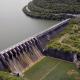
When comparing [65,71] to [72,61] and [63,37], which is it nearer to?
[72,61]

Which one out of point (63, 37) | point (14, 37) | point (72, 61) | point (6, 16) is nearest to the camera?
point (72, 61)

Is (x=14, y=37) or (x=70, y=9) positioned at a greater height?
(x=14, y=37)

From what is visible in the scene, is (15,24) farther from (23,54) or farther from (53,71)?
(53,71)

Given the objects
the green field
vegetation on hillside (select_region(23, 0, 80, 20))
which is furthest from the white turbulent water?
the green field

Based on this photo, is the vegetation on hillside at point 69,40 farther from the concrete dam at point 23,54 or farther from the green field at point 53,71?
the green field at point 53,71

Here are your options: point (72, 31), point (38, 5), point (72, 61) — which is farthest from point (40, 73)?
point (38, 5)

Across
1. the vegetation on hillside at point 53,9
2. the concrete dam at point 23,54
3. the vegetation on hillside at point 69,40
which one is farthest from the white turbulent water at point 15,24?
the vegetation on hillside at point 69,40
